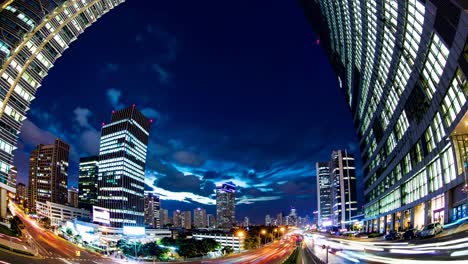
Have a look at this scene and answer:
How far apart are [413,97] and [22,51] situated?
66.7 meters

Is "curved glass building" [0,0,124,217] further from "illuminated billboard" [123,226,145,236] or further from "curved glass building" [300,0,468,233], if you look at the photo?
"illuminated billboard" [123,226,145,236]

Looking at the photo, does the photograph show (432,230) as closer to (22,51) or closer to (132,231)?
(22,51)

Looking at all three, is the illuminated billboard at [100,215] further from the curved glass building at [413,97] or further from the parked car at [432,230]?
the parked car at [432,230]

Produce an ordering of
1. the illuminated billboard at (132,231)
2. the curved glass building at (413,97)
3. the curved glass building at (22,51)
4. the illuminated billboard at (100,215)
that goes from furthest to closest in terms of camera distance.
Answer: the illuminated billboard at (132,231), the illuminated billboard at (100,215), the curved glass building at (22,51), the curved glass building at (413,97)

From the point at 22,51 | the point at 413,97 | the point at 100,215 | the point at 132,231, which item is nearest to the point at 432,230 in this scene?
the point at 413,97

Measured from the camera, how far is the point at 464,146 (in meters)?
49.0

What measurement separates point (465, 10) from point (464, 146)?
798 inches

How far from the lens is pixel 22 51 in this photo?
6512 cm

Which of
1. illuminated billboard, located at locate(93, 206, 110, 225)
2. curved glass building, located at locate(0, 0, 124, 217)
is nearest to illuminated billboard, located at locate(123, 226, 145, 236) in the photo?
illuminated billboard, located at locate(93, 206, 110, 225)

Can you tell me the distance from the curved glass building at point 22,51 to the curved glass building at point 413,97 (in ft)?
184

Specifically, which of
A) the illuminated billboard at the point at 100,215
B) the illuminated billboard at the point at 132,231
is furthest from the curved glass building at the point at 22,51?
the illuminated billboard at the point at 132,231

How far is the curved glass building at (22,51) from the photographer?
6097 cm

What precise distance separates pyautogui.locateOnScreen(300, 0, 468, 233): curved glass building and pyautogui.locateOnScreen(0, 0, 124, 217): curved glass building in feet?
184

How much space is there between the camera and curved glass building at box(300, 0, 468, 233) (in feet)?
149
